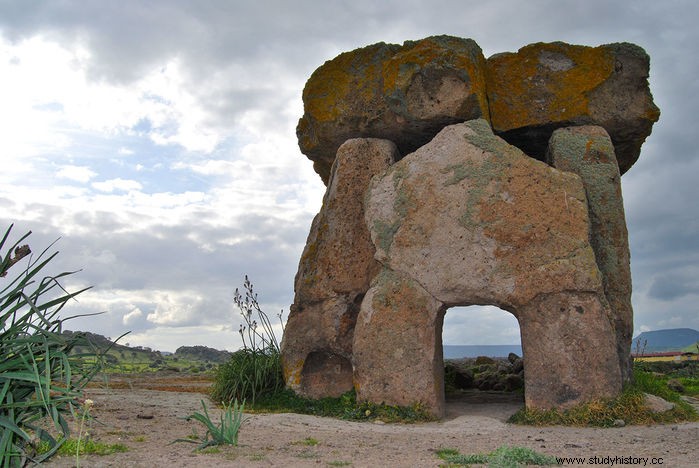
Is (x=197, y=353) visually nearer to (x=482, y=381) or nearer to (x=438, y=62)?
(x=482, y=381)

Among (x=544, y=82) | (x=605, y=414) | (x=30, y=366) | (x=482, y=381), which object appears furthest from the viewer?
(x=482, y=381)

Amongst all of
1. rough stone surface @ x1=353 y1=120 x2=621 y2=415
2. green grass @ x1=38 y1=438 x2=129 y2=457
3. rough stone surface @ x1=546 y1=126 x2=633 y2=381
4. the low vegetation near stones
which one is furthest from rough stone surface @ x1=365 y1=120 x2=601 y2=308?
green grass @ x1=38 y1=438 x2=129 y2=457

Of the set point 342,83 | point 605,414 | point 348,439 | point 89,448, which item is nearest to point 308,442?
point 348,439

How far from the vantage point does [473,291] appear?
813cm

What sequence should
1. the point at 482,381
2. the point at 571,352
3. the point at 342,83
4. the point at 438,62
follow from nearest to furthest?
the point at 571,352 < the point at 438,62 < the point at 342,83 < the point at 482,381

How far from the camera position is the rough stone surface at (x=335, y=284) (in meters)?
9.32

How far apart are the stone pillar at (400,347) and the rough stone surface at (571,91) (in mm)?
2892

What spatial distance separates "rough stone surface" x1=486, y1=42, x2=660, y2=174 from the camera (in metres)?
9.35

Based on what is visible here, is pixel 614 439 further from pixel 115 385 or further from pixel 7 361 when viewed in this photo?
pixel 115 385

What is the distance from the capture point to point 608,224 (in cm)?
882

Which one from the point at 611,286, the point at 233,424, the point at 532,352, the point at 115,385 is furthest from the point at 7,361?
the point at 115,385

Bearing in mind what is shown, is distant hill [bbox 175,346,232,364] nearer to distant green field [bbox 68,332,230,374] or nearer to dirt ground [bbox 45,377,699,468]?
distant green field [bbox 68,332,230,374]

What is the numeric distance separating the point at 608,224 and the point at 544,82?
222cm

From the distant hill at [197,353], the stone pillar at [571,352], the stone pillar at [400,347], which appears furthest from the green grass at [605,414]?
the distant hill at [197,353]
